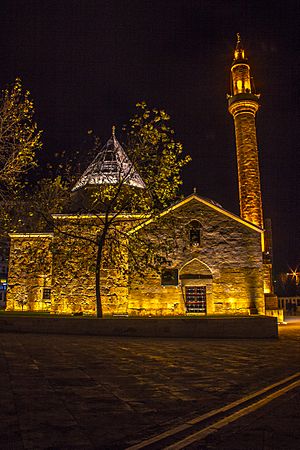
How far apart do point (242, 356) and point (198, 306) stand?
42.7ft

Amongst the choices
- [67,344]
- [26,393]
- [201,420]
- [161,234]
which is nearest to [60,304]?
[161,234]

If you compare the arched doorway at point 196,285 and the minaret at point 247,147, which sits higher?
the minaret at point 247,147

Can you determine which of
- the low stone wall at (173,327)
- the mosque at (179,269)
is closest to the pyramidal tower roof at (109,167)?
the mosque at (179,269)

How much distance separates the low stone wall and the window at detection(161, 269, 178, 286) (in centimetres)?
748

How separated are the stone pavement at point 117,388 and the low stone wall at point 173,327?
3912 mm

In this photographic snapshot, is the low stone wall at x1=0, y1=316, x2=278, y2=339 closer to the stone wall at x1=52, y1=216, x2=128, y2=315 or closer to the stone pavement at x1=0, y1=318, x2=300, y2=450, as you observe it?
the stone pavement at x1=0, y1=318, x2=300, y2=450

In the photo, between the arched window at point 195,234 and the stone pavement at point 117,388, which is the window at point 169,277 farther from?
the stone pavement at point 117,388

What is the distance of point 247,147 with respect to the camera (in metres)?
31.5

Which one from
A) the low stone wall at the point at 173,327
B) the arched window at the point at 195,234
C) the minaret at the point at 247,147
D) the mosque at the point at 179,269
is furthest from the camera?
the minaret at the point at 247,147

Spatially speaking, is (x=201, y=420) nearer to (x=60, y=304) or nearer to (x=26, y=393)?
(x=26, y=393)

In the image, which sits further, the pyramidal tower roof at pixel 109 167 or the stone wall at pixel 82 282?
the pyramidal tower roof at pixel 109 167

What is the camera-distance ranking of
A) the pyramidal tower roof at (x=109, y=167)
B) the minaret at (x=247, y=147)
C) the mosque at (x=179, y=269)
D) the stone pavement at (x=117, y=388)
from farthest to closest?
1. the minaret at (x=247, y=147)
2. the pyramidal tower roof at (x=109, y=167)
3. the mosque at (x=179, y=269)
4. the stone pavement at (x=117, y=388)

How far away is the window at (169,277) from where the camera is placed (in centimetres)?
2481

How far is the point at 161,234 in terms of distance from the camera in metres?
25.6
